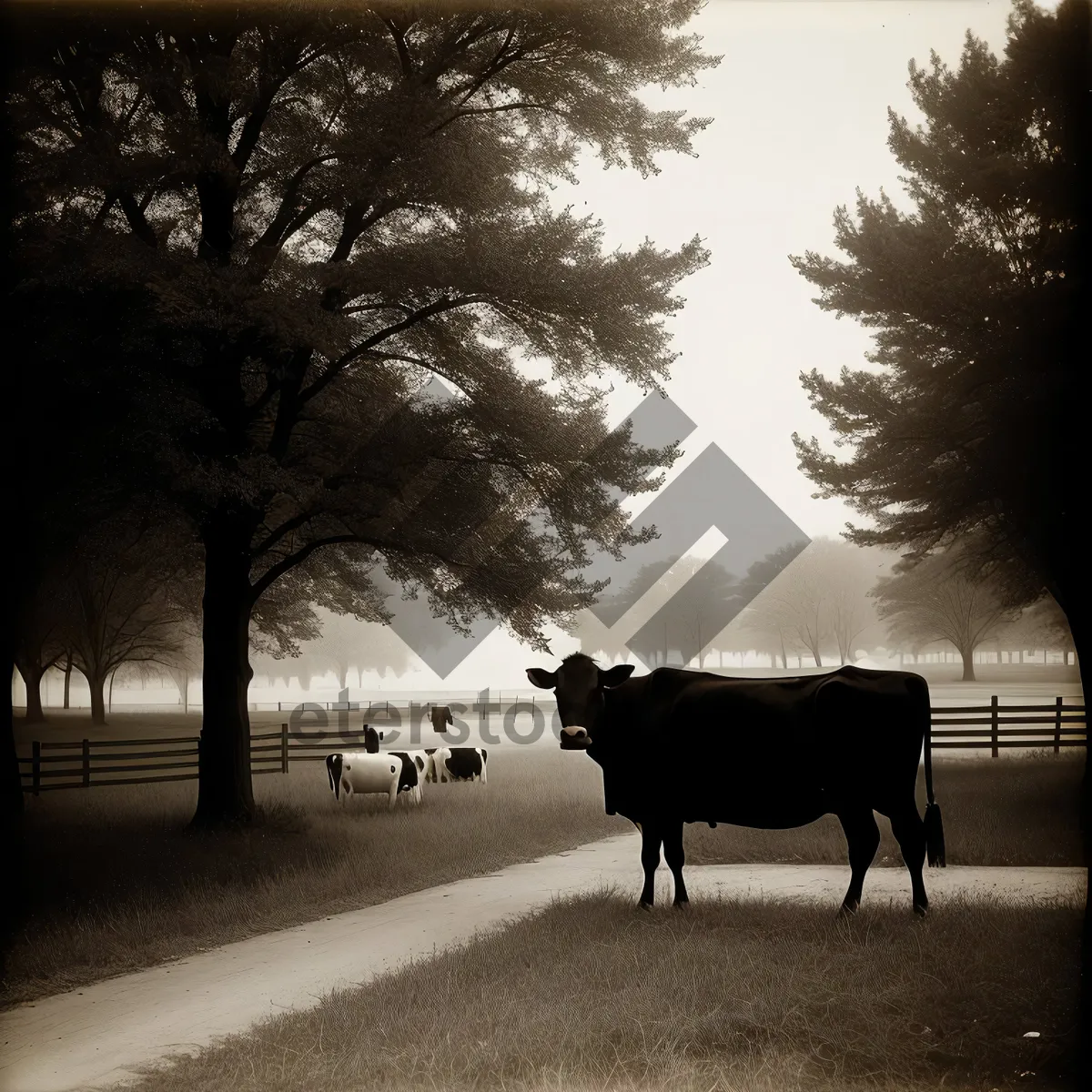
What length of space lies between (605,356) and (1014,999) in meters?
8.39

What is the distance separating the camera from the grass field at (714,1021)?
460cm

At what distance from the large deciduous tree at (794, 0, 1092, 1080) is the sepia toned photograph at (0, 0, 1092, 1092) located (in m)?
0.07

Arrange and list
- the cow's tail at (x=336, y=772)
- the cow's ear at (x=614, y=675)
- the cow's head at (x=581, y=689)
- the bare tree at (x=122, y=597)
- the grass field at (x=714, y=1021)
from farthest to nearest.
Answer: the cow's tail at (x=336, y=772)
the bare tree at (x=122, y=597)
the cow's ear at (x=614, y=675)
the cow's head at (x=581, y=689)
the grass field at (x=714, y=1021)

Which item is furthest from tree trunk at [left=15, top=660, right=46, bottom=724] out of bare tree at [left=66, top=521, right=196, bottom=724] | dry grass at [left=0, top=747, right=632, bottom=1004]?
dry grass at [left=0, top=747, right=632, bottom=1004]

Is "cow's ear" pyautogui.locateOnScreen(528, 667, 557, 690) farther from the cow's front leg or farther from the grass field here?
the grass field

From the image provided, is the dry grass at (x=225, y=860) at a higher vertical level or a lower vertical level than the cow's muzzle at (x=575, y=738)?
lower

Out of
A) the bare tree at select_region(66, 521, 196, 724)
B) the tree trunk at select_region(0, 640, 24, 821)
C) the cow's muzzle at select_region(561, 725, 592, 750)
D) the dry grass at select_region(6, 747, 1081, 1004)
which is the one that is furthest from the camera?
the bare tree at select_region(66, 521, 196, 724)

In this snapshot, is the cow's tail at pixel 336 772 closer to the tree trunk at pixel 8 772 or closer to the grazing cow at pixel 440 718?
the tree trunk at pixel 8 772

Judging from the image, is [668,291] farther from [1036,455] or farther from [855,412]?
[1036,455]

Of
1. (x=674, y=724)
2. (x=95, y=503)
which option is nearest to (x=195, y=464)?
(x=95, y=503)

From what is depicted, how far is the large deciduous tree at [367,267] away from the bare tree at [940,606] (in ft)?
62.9

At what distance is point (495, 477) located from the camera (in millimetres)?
12422

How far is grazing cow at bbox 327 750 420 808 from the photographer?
15.7 m

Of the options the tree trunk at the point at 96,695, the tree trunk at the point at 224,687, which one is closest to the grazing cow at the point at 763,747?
the tree trunk at the point at 224,687
